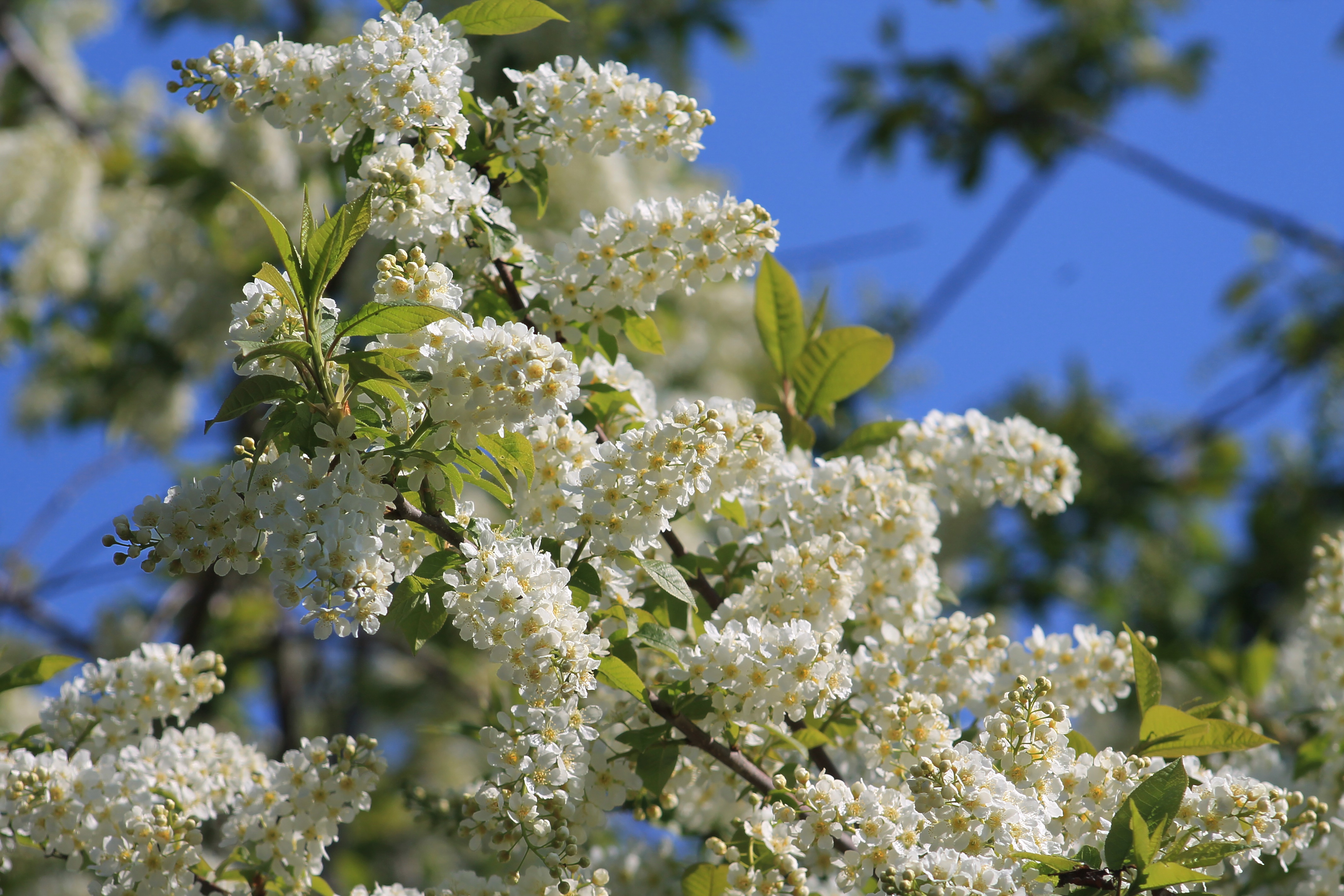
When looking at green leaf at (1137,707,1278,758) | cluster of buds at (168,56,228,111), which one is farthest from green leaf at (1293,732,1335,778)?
cluster of buds at (168,56,228,111)

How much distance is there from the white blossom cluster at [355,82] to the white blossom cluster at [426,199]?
5 cm

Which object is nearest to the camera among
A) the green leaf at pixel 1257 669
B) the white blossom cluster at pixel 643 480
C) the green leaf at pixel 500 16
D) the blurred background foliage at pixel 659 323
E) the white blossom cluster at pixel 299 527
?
the white blossom cluster at pixel 299 527

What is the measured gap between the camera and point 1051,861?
5.61 feet

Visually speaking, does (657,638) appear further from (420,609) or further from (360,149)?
(360,149)

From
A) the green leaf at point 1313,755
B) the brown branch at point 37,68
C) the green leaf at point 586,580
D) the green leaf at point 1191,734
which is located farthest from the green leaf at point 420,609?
the brown branch at point 37,68

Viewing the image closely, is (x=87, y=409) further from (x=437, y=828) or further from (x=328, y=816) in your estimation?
(x=328, y=816)

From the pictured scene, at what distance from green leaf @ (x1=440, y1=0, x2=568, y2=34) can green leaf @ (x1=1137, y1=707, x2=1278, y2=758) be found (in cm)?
189

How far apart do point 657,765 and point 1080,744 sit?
890mm

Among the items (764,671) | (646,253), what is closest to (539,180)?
(646,253)

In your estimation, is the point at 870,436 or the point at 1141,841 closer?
the point at 1141,841

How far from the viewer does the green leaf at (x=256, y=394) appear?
1663 mm

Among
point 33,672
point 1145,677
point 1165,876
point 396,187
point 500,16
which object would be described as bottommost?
point 1165,876

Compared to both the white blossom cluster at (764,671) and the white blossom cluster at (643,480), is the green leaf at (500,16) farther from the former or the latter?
the white blossom cluster at (764,671)

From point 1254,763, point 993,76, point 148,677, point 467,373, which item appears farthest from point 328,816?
point 993,76
